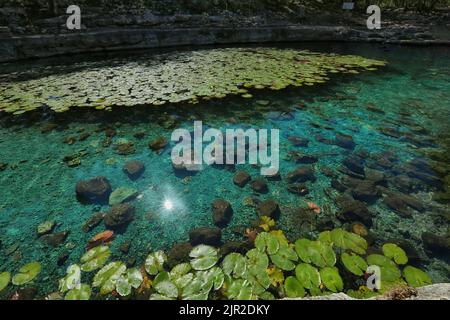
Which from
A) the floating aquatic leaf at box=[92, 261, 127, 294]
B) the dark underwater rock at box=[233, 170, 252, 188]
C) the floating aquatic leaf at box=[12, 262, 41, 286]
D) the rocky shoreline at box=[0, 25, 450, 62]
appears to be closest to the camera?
the floating aquatic leaf at box=[92, 261, 127, 294]

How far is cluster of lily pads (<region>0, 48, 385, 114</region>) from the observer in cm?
638

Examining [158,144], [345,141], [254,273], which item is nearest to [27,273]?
[254,273]

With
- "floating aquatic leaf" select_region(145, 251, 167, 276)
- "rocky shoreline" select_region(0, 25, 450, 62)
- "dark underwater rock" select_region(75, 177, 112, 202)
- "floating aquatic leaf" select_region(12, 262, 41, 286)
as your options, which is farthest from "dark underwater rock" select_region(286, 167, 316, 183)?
"rocky shoreline" select_region(0, 25, 450, 62)

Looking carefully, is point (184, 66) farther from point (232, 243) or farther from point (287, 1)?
point (287, 1)

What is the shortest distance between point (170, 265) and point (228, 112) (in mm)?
4376

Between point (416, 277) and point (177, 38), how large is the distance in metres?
14.7

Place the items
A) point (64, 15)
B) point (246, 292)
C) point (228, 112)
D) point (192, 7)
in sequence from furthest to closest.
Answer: point (192, 7)
point (64, 15)
point (228, 112)
point (246, 292)

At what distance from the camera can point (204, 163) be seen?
13.8 ft

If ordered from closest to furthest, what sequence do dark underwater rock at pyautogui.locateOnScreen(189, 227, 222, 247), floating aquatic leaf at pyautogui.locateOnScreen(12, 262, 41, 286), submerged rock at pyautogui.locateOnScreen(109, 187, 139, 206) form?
floating aquatic leaf at pyautogui.locateOnScreen(12, 262, 41, 286)
dark underwater rock at pyautogui.locateOnScreen(189, 227, 222, 247)
submerged rock at pyautogui.locateOnScreen(109, 187, 139, 206)

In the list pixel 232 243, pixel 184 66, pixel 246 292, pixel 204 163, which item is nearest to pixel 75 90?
pixel 184 66

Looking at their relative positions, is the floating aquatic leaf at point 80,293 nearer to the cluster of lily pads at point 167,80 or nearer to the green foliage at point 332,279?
the green foliage at point 332,279

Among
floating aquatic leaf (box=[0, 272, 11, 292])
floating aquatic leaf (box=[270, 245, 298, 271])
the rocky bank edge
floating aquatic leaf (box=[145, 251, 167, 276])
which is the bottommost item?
floating aquatic leaf (box=[0, 272, 11, 292])

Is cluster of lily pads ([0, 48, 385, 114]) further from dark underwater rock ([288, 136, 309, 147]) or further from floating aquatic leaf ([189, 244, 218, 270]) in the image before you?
floating aquatic leaf ([189, 244, 218, 270])

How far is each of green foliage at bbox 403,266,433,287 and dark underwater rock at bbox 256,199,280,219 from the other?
4.77ft
